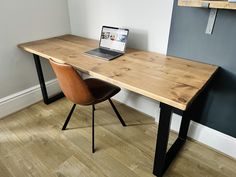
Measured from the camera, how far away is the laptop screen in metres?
1.69

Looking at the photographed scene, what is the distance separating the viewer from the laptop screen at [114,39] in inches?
66.7

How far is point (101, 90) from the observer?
1.73 m

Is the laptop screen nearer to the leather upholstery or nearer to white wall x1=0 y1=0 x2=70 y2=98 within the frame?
the leather upholstery

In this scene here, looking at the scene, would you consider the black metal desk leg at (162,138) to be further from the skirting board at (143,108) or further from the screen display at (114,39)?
the screen display at (114,39)

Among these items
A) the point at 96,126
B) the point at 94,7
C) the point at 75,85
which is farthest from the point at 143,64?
the point at 94,7

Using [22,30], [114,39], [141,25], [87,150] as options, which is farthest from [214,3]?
[22,30]

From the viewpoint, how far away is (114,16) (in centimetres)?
192

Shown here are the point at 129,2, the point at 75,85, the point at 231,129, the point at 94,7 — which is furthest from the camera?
the point at 94,7

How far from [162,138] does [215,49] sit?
0.74 meters

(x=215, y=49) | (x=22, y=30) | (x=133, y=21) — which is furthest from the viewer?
(x=22, y=30)

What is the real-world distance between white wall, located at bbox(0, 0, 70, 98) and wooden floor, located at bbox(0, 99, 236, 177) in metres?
0.40

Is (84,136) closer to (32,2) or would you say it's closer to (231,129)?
(231,129)

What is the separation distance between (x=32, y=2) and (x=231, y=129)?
222 centimetres

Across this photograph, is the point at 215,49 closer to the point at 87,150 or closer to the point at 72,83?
the point at 72,83
